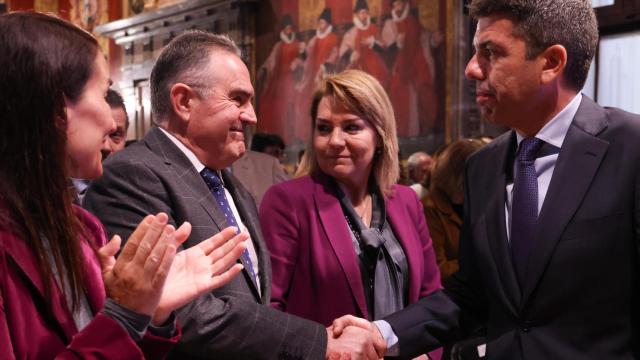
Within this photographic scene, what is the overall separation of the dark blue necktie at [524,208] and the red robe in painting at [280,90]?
10.5m

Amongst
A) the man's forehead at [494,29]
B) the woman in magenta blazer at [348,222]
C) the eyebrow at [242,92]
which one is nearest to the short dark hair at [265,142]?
the woman in magenta blazer at [348,222]

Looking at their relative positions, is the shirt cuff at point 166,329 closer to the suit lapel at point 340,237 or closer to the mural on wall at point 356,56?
the suit lapel at point 340,237

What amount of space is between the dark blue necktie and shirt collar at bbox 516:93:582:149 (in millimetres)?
39

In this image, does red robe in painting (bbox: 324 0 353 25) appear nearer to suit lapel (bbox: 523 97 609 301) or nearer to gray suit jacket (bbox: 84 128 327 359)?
gray suit jacket (bbox: 84 128 327 359)

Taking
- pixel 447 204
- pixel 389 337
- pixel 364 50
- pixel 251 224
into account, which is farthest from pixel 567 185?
pixel 364 50

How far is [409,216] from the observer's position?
140 inches

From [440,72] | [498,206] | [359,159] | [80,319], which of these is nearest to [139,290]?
[80,319]

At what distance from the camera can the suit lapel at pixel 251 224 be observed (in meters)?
2.80

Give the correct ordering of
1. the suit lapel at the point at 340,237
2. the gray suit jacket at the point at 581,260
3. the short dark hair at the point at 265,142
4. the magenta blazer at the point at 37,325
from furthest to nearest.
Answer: the short dark hair at the point at 265,142 < the suit lapel at the point at 340,237 < the gray suit jacket at the point at 581,260 < the magenta blazer at the point at 37,325

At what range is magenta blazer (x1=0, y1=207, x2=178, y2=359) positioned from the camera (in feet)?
5.23

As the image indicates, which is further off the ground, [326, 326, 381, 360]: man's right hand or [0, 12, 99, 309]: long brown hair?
[0, 12, 99, 309]: long brown hair

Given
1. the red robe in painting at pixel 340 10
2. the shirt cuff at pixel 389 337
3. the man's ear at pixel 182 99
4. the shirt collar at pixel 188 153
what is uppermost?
the red robe in painting at pixel 340 10

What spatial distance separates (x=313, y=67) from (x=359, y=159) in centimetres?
934

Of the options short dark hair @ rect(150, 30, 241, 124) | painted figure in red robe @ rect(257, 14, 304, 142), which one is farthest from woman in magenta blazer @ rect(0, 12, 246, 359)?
painted figure in red robe @ rect(257, 14, 304, 142)
